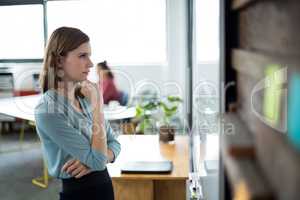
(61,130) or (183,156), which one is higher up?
(61,130)

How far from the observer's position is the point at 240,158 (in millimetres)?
790

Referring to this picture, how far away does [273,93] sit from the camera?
620 mm

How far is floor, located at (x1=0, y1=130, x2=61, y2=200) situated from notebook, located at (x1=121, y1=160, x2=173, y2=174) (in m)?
1.61

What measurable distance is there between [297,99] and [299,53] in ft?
0.21

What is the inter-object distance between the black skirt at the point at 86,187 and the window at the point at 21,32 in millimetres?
4914

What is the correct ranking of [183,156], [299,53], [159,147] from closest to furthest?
[299,53] < [183,156] < [159,147]

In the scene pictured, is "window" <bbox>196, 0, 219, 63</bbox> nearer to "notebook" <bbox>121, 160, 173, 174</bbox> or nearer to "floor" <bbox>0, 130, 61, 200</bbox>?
"notebook" <bbox>121, 160, 173, 174</bbox>

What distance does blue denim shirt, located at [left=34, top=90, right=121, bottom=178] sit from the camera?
156cm

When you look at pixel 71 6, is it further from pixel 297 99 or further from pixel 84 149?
pixel 297 99

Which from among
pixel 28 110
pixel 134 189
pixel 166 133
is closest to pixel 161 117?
pixel 166 133

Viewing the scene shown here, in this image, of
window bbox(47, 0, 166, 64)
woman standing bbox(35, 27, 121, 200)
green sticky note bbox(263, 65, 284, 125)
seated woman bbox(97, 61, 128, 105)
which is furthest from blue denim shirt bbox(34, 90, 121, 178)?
window bbox(47, 0, 166, 64)

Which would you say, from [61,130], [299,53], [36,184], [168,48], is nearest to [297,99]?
[299,53]

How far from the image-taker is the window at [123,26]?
18.8 feet

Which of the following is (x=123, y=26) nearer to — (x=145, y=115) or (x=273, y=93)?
(x=145, y=115)
